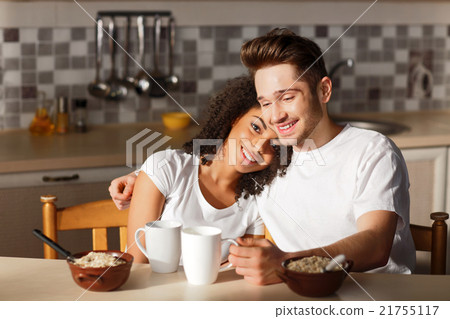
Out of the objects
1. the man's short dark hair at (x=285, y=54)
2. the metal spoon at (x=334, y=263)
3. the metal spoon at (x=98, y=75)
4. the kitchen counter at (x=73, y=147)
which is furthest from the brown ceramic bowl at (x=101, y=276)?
the metal spoon at (x=98, y=75)

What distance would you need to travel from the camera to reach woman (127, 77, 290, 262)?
4.67 ft

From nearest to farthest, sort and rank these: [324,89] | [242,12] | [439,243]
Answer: [439,243] < [324,89] < [242,12]

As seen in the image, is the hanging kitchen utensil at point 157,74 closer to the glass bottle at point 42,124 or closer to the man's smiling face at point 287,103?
the glass bottle at point 42,124

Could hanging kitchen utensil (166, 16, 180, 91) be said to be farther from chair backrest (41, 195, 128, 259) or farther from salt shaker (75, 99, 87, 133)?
chair backrest (41, 195, 128, 259)

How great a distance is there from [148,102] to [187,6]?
1.36 ft

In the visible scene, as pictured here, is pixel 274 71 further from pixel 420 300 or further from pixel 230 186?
pixel 420 300

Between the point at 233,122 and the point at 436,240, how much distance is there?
558mm

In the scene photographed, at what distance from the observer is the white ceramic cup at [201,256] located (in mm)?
1014

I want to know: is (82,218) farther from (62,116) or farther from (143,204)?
(62,116)

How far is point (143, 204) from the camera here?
4.62 ft

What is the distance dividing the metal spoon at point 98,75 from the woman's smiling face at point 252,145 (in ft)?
3.51

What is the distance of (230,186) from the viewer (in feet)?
5.04

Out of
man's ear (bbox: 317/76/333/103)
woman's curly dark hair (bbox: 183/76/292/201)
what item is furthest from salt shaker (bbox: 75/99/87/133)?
man's ear (bbox: 317/76/333/103)

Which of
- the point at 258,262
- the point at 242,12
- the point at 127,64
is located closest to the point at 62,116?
the point at 127,64
